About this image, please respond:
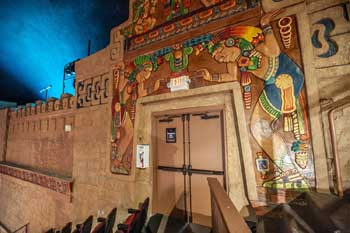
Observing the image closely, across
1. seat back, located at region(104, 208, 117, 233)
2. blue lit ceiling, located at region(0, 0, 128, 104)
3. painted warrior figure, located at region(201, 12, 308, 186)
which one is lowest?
seat back, located at region(104, 208, 117, 233)

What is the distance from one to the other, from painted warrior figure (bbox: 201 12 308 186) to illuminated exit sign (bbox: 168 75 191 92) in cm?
49

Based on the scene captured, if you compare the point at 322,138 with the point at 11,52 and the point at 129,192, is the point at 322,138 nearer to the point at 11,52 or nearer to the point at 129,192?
the point at 129,192

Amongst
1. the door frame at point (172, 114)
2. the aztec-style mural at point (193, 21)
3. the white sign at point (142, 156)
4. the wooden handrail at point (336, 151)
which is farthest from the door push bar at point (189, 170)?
the aztec-style mural at point (193, 21)

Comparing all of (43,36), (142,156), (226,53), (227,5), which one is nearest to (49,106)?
(142,156)

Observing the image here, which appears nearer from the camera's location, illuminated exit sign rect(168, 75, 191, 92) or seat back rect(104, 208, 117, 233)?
illuminated exit sign rect(168, 75, 191, 92)

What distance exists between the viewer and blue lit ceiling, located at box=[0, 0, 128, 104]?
740 centimetres

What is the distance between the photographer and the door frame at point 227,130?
2.01m

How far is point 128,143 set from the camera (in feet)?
9.91

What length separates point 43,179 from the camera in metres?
4.32

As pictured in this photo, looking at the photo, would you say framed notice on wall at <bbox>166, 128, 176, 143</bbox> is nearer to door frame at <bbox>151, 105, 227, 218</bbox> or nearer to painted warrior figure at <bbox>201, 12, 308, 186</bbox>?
door frame at <bbox>151, 105, 227, 218</bbox>

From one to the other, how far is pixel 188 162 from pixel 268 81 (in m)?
1.61

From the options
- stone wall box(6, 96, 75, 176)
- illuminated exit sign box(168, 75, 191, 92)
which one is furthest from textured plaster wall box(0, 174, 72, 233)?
illuminated exit sign box(168, 75, 191, 92)

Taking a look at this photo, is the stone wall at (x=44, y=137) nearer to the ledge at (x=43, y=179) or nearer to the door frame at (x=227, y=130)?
the ledge at (x=43, y=179)

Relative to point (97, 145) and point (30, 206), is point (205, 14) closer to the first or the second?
point (97, 145)
